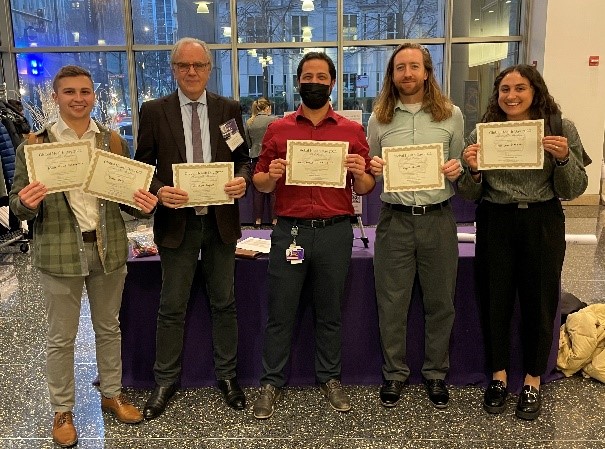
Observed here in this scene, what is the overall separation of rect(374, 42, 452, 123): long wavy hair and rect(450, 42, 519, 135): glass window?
249 inches

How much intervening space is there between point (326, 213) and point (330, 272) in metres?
0.27

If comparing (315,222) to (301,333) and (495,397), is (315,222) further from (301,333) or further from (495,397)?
(495,397)

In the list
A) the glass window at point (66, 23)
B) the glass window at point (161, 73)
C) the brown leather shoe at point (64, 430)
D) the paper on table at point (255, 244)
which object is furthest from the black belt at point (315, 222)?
the glass window at point (66, 23)

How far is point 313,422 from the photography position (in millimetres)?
2533

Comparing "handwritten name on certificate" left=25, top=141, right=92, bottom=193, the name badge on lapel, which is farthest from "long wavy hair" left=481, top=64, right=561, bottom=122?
"handwritten name on certificate" left=25, top=141, right=92, bottom=193

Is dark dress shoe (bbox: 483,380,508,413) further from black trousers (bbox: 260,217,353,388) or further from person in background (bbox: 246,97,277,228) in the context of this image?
person in background (bbox: 246,97,277,228)

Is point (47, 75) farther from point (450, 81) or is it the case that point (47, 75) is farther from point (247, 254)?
point (247, 254)

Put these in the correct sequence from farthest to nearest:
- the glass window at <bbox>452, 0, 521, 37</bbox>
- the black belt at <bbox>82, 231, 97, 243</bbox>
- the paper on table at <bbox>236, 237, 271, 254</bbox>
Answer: the glass window at <bbox>452, 0, 521, 37</bbox> < the paper on table at <bbox>236, 237, 271, 254</bbox> < the black belt at <bbox>82, 231, 97, 243</bbox>

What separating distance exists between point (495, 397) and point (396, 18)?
6.99 meters

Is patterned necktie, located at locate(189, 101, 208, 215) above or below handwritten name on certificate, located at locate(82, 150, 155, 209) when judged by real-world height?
above

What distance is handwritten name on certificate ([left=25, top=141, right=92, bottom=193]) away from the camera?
208 centimetres

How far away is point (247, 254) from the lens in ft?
9.14

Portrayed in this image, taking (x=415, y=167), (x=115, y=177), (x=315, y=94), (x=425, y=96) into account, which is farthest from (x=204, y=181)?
(x=425, y=96)

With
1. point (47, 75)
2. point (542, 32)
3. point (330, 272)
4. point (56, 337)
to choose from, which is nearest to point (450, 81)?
point (542, 32)
